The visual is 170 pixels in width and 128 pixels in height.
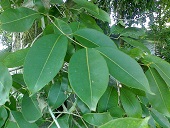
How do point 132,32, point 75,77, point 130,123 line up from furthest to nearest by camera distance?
point 132,32, point 75,77, point 130,123

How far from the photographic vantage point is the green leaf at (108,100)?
46cm

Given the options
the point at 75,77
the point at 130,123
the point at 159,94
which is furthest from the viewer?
the point at 159,94

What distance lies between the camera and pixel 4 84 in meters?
0.36

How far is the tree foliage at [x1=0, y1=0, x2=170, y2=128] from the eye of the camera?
338 mm

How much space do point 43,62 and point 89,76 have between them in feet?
0.24

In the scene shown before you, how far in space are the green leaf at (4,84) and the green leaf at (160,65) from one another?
243 millimetres

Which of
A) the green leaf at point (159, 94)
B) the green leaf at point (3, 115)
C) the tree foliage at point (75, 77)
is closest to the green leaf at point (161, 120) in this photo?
the tree foliage at point (75, 77)

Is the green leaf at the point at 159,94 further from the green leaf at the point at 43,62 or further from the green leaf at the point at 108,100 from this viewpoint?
the green leaf at the point at 43,62

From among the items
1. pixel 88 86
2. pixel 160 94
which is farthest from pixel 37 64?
pixel 160 94

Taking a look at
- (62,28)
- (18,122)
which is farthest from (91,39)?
(18,122)

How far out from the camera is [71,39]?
0.42 metres

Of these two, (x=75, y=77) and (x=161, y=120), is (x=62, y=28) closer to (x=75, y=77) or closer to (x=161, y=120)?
(x=75, y=77)

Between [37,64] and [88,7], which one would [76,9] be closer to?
[88,7]

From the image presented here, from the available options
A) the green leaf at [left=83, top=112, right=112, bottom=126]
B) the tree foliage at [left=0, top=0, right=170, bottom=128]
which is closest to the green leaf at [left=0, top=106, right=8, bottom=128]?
the tree foliage at [left=0, top=0, right=170, bottom=128]
